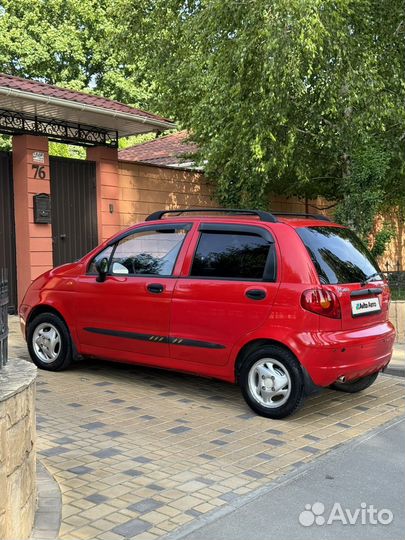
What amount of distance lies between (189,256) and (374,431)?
2.32m

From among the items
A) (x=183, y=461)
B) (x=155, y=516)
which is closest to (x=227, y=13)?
(x=183, y=461)

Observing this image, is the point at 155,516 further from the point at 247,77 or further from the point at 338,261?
the point at 247,77

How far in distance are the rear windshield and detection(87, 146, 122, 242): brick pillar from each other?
22.6 feet

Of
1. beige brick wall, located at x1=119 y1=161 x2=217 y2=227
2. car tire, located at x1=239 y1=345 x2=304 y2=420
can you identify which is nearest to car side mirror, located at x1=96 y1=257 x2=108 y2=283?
car tire, located at x1=239 y1=345 x2=304 y2=420

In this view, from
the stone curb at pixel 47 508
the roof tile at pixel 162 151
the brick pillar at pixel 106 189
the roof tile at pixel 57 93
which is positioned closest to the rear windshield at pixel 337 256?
→ the stone curb at pixel 47 508

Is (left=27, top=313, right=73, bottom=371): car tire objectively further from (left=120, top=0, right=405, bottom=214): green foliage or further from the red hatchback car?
(left=120, top=0, right=405, bottom=214): green foliage

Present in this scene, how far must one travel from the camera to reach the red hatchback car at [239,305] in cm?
546

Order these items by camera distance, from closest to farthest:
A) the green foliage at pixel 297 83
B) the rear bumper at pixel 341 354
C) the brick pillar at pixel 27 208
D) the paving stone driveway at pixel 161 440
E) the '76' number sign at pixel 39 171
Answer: the paving stone driveway at pixel 161 440 < the rear bumper at pixel 341 354 < the green foliage at pixel 297 83 < the brick pillar at pixel 27 208 < the '76' number sign at pixel 39 171

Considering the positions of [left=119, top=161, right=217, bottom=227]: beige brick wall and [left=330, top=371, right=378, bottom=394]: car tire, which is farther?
[left=119, top=161, right=217, bottom=227]: beige brick wall

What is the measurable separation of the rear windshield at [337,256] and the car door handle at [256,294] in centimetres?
52

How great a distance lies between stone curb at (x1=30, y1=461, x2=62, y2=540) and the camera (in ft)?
11.2

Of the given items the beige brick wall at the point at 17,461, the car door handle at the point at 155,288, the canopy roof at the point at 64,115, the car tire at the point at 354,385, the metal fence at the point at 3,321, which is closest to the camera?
the beige brick wall at the point at 17,461

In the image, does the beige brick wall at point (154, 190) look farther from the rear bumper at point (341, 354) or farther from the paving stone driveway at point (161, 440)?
the rear bumper at point (341, 354)
